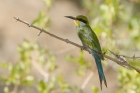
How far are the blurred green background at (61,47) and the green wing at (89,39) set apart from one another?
0.43 m

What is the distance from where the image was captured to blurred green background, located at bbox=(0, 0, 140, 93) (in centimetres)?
274

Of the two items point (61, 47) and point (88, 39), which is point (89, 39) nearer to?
point (88, 39)

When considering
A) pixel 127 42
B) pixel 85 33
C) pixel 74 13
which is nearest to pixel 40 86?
pixel 85 33

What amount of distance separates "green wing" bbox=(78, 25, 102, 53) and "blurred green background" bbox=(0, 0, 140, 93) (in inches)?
16.9

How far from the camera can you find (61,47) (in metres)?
5.44

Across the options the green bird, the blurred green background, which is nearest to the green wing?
the green bird

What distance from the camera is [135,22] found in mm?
3025

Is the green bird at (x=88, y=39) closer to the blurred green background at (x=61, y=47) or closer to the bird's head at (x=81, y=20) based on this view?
the bird's head at (x=81, y=20)

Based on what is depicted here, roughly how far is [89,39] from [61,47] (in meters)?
3.38

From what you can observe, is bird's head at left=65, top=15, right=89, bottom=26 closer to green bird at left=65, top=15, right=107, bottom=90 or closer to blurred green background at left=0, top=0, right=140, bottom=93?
green bird at left=65, top=15, right=107, bottom=90

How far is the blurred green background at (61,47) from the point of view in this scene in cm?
274

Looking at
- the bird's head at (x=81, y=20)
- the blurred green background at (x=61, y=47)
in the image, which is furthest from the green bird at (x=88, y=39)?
the blurred green background at (x=61, y=47)

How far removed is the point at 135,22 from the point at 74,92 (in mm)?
630

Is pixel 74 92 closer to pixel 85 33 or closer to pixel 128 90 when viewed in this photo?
pixel 128 90
